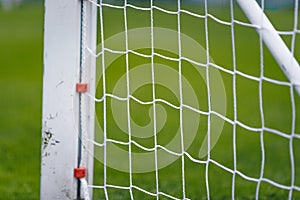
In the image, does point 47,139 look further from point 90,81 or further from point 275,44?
point 275,44

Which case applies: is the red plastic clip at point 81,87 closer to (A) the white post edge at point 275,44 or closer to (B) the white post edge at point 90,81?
(B) the white post edge at point 90,81

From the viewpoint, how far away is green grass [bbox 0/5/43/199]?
3.78 metres

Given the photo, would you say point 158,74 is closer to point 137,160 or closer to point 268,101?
point 268,101

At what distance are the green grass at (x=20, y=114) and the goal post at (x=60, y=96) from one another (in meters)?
0.67

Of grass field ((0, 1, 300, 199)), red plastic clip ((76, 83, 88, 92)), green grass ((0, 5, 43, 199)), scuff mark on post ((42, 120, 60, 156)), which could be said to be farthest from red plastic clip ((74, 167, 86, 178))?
green grass ((0, 5, 43, 199))

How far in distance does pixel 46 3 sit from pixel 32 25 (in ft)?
44.3

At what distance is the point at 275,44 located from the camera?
225 cm

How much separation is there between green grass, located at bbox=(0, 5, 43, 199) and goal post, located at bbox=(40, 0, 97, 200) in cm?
67

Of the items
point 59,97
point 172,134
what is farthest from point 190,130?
point 59,97

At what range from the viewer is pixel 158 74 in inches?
303

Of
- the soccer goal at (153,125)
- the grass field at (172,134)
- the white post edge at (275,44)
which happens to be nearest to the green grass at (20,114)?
the grass field at (172,134)

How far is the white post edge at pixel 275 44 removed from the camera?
2.21 metres

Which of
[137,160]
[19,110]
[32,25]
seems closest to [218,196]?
[137,160]

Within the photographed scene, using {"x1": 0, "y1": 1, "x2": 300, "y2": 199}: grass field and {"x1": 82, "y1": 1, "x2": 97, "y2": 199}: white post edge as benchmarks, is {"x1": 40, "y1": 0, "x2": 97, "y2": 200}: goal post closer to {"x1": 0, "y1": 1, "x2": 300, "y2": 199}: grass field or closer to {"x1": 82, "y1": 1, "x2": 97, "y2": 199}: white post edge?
{"x1": 82, "y1": 1, "x2": 97, "y2": 199}: white post edge
